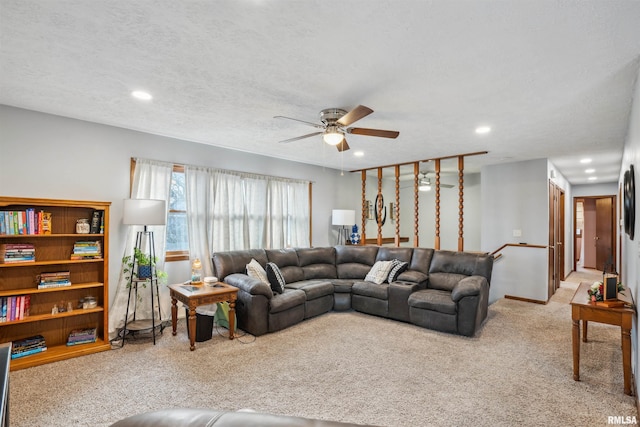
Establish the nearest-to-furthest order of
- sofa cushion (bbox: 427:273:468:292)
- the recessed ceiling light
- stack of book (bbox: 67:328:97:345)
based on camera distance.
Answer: the recessed ceiling light → stack of book (bbox: 67:328:97:345) → sofa cushion (bbox: 427:273:468:292)

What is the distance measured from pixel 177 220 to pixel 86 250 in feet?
3.99

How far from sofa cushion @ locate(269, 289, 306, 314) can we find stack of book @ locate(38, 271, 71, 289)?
2194mm

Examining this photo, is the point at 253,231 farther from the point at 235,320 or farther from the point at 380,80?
the point at 380,80

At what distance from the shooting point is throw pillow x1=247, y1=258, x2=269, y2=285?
4.34 metres

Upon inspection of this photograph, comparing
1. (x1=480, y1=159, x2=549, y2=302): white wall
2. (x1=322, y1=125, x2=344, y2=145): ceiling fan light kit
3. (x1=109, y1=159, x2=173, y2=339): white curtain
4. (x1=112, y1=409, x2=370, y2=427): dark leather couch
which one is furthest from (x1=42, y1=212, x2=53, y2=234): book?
(x1=480, y1=159, x2=549, y2=302): white wall

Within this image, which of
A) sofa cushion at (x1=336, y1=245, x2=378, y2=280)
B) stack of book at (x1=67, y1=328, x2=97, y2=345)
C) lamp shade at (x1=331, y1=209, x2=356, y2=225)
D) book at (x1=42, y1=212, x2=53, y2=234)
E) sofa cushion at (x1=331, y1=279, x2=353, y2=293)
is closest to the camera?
book at (x1=42, y1=212, x2=53, y2=234)

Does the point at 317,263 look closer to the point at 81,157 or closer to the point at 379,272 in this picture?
the point at 379,272

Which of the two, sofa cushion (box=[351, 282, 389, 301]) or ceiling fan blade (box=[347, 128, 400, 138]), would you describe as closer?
ceiling fan blade (box=[347, 128, 400, 138])

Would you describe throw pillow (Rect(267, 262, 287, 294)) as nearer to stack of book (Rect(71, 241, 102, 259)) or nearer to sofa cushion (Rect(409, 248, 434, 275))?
stack of book (Rect(71, 241, 102, 259))

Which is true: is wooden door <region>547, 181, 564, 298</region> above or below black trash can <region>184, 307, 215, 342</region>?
above

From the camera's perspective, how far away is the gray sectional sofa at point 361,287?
3.92m

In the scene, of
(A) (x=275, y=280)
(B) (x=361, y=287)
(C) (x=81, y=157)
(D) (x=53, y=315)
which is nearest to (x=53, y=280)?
(D) (x=53, y=315)

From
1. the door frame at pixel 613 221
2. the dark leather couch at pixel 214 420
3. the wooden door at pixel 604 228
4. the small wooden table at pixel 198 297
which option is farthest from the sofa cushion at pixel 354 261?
the wooden door at pixel 604 228

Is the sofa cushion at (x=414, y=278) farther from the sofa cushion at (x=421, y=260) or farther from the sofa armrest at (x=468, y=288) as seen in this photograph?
the sofa armrest at (x=468, y=288)
